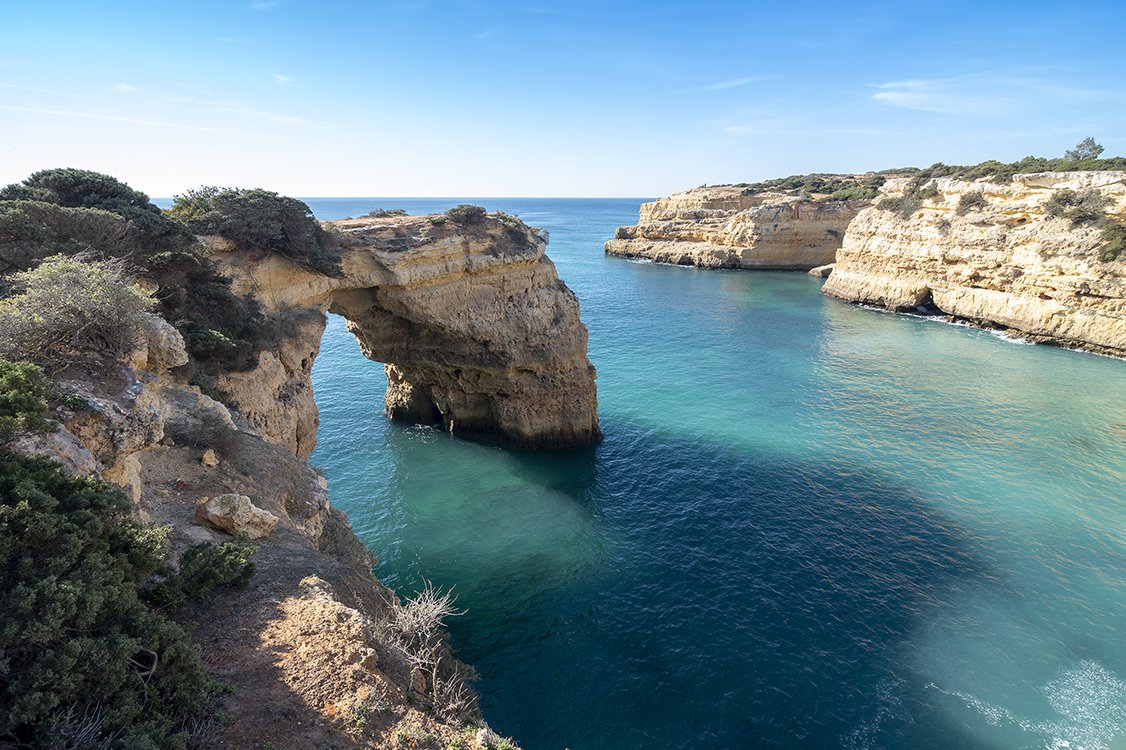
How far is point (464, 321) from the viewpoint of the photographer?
100 ft

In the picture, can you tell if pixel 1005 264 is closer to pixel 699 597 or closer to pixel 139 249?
pixel 699 597

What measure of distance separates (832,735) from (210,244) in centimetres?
2763

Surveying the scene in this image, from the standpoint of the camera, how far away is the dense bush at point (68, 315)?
10.2m

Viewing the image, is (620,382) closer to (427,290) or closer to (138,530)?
(427,290)

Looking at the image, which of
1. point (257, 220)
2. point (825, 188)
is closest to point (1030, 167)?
point (825, 188)

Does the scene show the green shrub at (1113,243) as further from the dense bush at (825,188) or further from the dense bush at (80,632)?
the dense bush at (80,632)

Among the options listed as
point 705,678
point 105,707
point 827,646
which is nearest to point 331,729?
point 105,707

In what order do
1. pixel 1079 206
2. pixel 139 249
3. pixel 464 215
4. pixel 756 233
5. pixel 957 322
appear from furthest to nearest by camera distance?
1. pixel 756 233
2. pixel 957 322
3. pixel 1079 206
4. pixel 464 215
5. pixel 139 249

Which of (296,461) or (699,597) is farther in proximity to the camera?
(699,597)

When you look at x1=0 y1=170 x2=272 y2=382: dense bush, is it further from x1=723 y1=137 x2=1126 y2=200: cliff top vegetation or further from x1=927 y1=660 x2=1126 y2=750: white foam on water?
x1=723 y1=137 x2=1126 y2=200: cliff top vegetation

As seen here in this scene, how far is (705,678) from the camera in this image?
16.6 metres

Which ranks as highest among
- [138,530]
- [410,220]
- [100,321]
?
[410,220]

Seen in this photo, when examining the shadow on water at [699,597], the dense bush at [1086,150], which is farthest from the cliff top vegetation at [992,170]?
the shadow on water at [699,597]

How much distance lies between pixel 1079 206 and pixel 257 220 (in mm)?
67343
